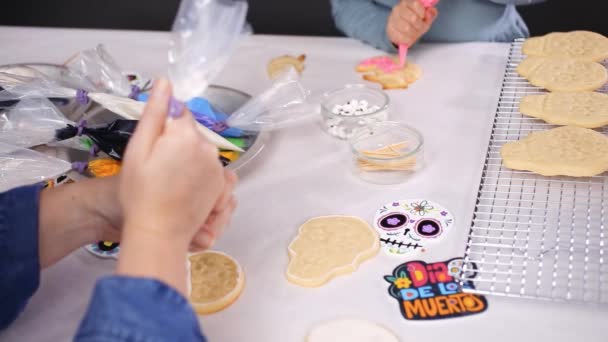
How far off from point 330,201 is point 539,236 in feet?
1.05

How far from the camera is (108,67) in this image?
4.42 ft

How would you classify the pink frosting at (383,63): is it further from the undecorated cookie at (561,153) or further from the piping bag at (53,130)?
the piping bag at (53,130)

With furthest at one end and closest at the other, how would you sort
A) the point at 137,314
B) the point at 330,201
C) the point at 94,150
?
the point at 94,150 → the point at 330,201 → the point at 137,314

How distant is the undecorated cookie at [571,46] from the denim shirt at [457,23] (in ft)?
0.57

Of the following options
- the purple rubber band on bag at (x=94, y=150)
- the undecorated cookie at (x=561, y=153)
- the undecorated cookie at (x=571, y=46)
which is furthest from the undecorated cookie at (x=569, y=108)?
the purple rubber band on bag at (x=94, y=150)

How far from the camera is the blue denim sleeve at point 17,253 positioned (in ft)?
2.86

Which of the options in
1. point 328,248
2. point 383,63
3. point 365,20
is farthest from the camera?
point 365,20

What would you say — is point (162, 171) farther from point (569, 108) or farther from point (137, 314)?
point (569, 108)

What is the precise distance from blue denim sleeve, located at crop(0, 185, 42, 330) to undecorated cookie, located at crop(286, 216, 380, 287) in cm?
34

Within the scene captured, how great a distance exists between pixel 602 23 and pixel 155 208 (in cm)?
227

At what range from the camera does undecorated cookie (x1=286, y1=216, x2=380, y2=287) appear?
0.92 meters

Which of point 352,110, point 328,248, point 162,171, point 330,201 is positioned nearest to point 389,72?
point 352,110

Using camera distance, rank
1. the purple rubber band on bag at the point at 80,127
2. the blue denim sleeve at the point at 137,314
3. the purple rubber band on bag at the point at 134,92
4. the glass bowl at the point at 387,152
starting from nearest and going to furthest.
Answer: the blue denim sleeve at the point at 137,314, the glass bowl at the point at 387,152, the purple rubber band on bag at the point at 80,127, the purple rubber band on bag at the point at 134,92

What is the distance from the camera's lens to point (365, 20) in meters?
1.56
